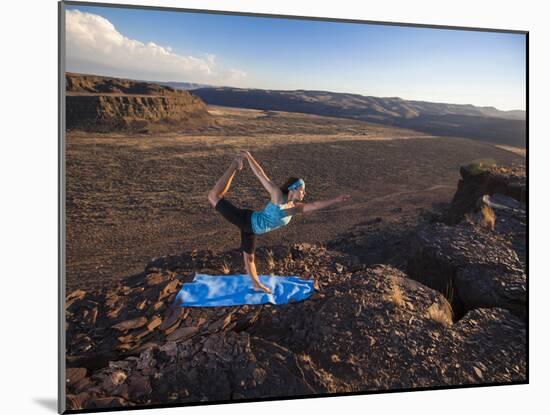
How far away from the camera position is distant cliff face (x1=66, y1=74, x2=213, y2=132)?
4793 mm

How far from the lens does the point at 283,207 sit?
5.25 meters

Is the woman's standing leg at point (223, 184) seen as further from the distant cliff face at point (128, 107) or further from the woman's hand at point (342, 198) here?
the woman's hand at point (342, 198)

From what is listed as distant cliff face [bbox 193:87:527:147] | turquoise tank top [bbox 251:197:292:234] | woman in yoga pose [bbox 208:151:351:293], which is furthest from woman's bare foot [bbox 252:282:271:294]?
distant cliff face [bbox 193:87:527:147]

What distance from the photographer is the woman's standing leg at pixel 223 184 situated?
16.8ft

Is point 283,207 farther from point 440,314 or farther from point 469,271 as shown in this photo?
point 469,271

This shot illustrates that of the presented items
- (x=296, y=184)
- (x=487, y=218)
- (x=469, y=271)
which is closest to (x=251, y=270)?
(x=296, y=184)

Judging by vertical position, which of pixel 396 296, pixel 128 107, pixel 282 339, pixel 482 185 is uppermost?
pixel 128 107

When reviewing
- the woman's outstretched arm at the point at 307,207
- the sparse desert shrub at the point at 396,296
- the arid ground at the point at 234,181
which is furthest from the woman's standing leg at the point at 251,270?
the sparse desert shrub at the point at 396,296

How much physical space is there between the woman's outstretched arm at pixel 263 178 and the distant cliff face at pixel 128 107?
0.53 meters

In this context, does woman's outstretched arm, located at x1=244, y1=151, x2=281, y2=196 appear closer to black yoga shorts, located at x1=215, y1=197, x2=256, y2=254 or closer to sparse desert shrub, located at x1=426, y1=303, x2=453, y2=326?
black yoga shorts, located at x1=215, y1=197, x2=256, y2=254

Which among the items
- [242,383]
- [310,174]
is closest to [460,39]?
[310,174]

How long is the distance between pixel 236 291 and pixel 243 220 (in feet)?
2.02

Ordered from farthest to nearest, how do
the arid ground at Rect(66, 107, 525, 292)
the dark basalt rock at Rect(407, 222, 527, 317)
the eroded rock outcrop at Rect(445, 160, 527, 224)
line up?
the eroded rock outcrop at Rect(445, 160, 527, 224) < the dark basalt rock at Rect(407, 222, 527, 317) < the arid ground at Rect(66, 107, 525, 292)

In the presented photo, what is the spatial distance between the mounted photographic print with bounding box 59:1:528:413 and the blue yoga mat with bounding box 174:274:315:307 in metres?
0.02
